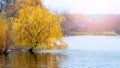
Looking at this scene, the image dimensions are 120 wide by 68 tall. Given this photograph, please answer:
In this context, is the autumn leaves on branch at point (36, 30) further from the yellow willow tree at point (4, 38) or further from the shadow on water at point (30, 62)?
the shadow on water at point (30, 62)

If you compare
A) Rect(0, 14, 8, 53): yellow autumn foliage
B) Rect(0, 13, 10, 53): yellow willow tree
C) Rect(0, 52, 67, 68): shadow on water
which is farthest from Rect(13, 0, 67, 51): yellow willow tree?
Rect(0, 52, 67, 68): shadow on water

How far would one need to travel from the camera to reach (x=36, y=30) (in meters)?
42.3

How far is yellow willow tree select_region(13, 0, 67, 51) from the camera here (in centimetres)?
4200

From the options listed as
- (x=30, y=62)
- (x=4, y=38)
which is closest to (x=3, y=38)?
(x=4, y=38)

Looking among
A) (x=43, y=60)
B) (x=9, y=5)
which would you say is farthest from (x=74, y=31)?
(x=43, y=60)

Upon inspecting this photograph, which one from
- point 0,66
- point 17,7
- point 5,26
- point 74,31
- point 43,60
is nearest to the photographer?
point 0,66

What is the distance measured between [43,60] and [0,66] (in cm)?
548

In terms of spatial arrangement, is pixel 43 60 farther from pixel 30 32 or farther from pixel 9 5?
pixel 9 5

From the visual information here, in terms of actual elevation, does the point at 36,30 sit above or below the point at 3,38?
above

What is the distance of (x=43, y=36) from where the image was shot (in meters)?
42.1

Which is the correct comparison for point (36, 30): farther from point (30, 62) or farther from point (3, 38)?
point (30, 62)

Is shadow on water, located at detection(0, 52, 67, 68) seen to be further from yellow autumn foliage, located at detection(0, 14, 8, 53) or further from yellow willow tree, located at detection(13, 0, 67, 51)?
yellow willow tree, located at detection(13, 0, 67, 51)

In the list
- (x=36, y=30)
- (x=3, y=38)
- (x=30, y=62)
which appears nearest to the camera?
(x=30, y=62)

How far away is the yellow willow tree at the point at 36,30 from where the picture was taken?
1654 inches
